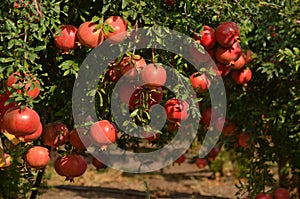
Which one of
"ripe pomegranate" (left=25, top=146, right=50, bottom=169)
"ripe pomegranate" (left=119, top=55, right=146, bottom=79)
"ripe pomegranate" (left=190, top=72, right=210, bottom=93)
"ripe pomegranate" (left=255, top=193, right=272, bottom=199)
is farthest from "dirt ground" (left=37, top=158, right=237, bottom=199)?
"ripe pomegranate" (left=119, top=55, right=146, bottom=79)

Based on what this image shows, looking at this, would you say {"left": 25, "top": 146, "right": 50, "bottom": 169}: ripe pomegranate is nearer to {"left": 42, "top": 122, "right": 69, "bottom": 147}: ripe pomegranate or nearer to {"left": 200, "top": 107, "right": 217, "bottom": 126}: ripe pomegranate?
{"left": 42, "top": 122, "right": 69, "bottom": 147}: ripe pomegranate

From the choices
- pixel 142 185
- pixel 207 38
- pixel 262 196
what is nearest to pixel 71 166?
pixel 207 38

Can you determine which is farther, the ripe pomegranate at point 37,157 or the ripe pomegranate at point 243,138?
the ripe pomegranate at point 243,138

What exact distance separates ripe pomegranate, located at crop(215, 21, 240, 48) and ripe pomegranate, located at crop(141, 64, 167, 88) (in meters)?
0.57

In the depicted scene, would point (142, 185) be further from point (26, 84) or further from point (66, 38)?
point (26, 84)

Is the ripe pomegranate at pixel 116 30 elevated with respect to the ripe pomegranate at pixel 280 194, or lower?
lower

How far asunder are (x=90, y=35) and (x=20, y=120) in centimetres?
38

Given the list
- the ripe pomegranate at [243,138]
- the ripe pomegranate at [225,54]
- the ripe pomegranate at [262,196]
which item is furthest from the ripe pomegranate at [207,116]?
the ripe pomegranate at [225,54]

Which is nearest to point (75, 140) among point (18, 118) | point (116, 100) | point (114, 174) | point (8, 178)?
point (116, 100)

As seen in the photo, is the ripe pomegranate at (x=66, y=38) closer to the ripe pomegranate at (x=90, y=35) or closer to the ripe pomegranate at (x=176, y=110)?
the ripe pomegranate at (x=90, y=35)

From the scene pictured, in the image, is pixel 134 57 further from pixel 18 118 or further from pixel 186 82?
pixel 18 118

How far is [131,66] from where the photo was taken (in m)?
1.92

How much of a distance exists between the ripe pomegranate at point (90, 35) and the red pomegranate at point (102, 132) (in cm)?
29

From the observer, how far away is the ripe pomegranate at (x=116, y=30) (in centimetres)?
189
